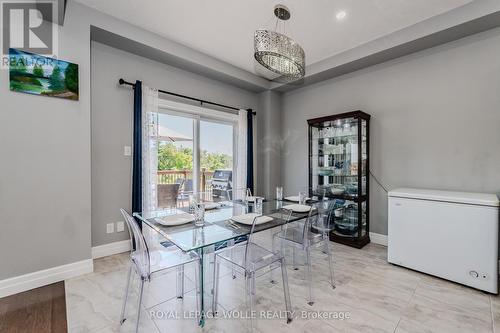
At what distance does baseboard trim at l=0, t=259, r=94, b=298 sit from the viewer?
78.7 inches

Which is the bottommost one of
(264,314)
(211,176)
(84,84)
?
(264,314)

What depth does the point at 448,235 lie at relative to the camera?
225cm

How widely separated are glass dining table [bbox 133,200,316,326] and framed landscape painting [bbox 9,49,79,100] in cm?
154

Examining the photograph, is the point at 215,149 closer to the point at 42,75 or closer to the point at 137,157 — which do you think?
the point at 137,157

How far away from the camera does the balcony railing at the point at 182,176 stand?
3.33 m

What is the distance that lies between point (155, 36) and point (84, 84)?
1049mm

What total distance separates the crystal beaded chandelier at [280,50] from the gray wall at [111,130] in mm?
1799

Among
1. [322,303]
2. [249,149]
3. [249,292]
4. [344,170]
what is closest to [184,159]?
[249,149]

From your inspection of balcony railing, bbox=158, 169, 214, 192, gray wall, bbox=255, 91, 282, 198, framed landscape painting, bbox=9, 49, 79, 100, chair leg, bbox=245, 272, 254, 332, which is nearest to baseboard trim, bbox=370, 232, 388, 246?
gray wall, bbox=255, 91, 282, 198

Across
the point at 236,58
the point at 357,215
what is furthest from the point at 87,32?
the point at 357,215

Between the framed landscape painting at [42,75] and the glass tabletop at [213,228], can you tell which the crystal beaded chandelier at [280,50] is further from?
the framed landscape painting at [42,75]

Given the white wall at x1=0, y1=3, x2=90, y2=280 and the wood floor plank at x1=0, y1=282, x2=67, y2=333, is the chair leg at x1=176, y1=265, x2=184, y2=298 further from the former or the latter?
the white wall at x1=0, y1=3, x2=90, y2=280

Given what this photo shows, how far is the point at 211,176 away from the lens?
3949 millimetres

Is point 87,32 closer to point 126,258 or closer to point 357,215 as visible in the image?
point 126,258
